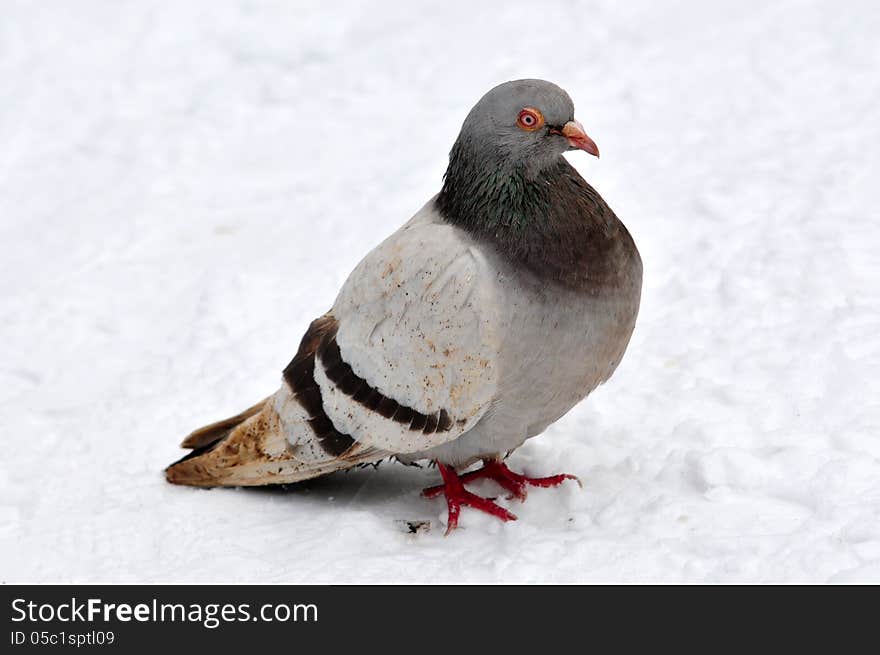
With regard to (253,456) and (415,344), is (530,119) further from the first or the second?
(253,456)

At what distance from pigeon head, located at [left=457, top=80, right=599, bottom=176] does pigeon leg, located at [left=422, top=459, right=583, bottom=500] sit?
1462 millimetres

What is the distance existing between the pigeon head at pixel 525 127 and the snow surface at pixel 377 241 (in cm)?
154

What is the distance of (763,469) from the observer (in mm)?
4965

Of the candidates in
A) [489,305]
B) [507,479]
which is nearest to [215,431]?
[507,479]

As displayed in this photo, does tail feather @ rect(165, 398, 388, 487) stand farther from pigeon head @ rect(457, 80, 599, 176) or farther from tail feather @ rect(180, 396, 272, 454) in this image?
pigeon head @ rect(457, 80, 599, 176)

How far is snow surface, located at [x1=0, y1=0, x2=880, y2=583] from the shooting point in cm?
490

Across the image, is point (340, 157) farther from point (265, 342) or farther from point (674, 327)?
point (674, 327)

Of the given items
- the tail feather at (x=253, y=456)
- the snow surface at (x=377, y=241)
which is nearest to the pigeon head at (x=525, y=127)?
the tail feather at (x=253, y=456)

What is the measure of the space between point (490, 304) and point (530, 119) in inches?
30.4

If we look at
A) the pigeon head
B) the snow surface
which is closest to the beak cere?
the pigeon head

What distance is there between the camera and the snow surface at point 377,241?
490 centimetres

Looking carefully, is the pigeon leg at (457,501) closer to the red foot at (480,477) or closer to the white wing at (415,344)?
the red foot at (480,477)

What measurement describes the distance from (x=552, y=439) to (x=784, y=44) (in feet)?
14.8

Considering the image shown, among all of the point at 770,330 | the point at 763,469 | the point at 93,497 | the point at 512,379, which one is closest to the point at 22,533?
the point at 93,497
